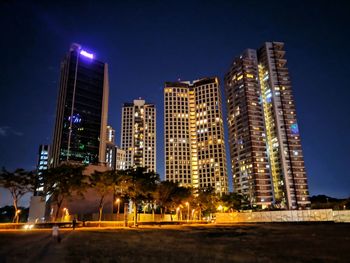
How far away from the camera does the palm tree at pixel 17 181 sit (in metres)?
56.4

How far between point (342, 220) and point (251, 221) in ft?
85.0

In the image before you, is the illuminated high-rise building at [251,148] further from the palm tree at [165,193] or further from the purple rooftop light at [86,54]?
the purple rooftop light at [86,54]

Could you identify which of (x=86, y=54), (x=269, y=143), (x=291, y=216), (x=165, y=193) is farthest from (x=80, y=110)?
(x=291, y=216)

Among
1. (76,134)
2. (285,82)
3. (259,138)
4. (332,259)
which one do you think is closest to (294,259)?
(332,259)

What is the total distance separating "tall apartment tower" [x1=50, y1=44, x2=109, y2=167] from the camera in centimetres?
15800

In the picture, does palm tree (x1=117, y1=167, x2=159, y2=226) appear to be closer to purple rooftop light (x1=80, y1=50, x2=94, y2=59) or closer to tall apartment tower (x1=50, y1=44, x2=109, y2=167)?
tall apartment tower (x1=50, y1=44, x2=109, y2=167)

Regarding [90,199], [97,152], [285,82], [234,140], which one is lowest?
[90,199]

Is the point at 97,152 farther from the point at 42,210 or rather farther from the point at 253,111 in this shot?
the point at 253,111

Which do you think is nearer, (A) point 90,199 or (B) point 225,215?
(A) point 90,199

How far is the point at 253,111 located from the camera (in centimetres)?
19038

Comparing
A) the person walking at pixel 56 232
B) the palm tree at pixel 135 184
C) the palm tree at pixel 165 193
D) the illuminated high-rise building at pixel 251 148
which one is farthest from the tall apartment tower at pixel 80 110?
the person walking at pixel 56 232

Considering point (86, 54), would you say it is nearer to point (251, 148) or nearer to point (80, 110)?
point (80, 110)

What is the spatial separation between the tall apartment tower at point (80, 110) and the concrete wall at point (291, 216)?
303ft

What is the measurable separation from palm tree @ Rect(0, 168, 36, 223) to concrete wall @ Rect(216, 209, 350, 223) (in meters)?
64.7
